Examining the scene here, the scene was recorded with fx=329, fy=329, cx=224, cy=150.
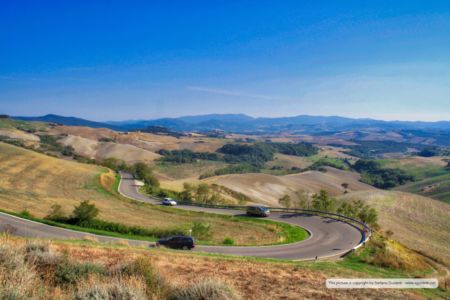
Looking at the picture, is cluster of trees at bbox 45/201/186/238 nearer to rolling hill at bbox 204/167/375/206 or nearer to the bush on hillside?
the bush on hillside

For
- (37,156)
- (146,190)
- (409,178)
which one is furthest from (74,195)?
(409,178)

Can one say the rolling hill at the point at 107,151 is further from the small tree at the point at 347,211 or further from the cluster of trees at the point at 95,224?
the small tree at the point at 347,211

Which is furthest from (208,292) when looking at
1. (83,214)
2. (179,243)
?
(83,214)

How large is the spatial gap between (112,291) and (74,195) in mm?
50551

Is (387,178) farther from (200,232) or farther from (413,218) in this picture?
(200,232)

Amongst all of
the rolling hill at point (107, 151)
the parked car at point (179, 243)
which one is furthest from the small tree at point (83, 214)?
the rolling hill at point (107, 151)

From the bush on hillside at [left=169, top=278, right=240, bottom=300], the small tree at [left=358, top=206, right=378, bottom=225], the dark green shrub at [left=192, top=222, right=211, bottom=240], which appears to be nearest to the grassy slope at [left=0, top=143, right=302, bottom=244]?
the dark green shrub at [left=192, top=222, right=211, bottom=240]

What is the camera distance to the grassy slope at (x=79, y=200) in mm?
37000

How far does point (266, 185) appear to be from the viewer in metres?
109

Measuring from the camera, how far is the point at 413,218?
253 feet

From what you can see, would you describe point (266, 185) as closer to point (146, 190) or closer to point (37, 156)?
point (146, 190)

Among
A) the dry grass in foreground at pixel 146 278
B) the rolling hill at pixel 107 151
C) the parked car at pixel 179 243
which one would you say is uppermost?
the dry grass in foreground at pixel 146 278

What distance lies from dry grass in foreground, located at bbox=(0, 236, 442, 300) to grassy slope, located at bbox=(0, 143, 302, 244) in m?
16.7

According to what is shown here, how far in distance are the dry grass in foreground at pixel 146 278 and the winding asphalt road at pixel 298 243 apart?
27.0 ft
